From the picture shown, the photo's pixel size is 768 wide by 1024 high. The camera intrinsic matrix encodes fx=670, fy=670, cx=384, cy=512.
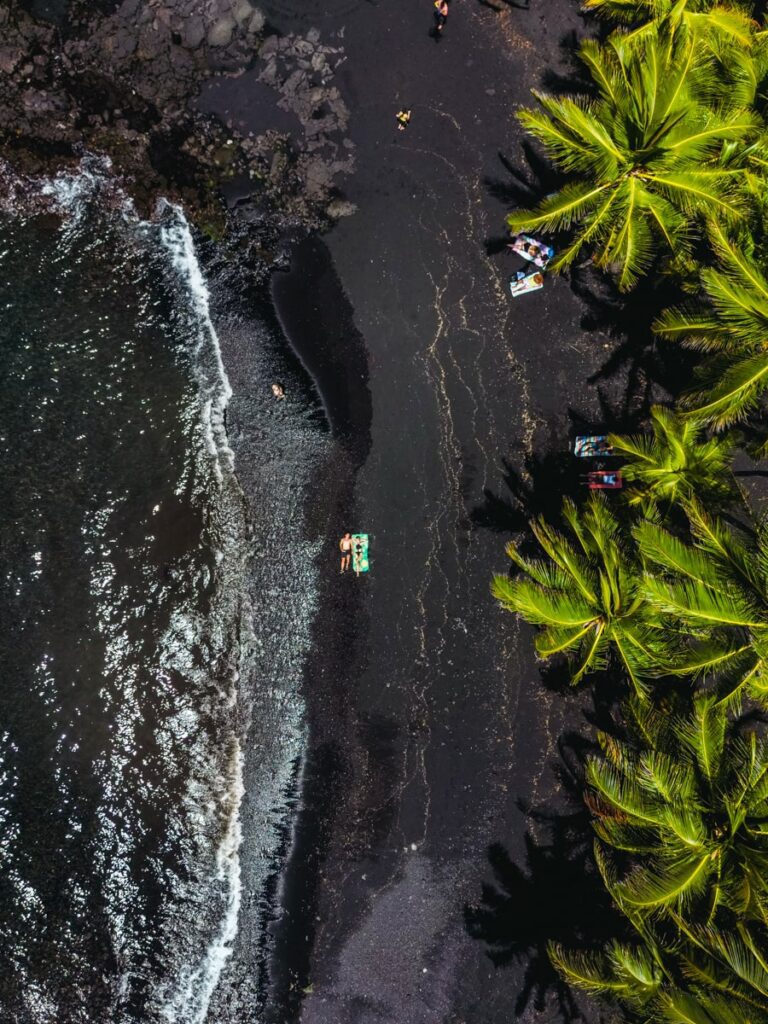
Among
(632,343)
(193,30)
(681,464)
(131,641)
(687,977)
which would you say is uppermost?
(193,30)

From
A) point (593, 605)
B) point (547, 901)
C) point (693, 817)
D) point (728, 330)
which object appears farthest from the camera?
point (547, 901)

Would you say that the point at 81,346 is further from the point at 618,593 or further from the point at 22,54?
the point at 618,593

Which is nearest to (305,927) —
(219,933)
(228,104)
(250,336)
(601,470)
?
(219,933)

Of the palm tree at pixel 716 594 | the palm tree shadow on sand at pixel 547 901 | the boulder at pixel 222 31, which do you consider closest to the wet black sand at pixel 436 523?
the palm tree shadow on sand at pixel 547 901

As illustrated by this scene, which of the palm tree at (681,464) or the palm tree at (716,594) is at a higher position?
the palm tree at (681,464)

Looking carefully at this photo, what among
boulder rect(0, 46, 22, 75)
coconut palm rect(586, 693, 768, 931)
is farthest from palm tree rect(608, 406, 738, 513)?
boulder rect(0, 46, 22, 75)

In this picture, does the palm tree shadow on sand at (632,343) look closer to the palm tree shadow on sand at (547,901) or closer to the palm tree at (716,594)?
the palm tree at (716,594)

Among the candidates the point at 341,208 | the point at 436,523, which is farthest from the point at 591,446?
the point at 341,208

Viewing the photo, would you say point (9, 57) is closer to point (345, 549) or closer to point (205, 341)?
point (205, 341)
